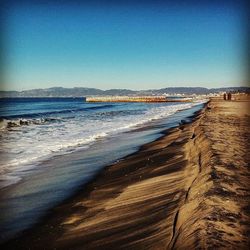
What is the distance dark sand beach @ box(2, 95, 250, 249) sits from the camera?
3.74 meters

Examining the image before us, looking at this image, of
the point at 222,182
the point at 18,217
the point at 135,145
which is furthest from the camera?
the point at 135,145

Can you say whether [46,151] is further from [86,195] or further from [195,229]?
[195,229]

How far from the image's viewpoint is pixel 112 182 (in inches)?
308

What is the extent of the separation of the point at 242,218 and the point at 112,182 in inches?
166

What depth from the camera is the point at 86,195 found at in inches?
273

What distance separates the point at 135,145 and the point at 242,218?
1028 centimetres

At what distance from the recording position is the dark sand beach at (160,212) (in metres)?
3.74

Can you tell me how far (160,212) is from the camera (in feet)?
16.2

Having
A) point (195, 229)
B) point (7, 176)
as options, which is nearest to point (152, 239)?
point (195, 229)

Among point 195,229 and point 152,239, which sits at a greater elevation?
point 195,229

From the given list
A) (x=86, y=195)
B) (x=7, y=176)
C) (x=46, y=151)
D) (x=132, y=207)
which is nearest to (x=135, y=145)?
(x=46, y=151)

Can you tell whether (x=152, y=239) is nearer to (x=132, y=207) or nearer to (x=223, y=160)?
(x=132, y=207)

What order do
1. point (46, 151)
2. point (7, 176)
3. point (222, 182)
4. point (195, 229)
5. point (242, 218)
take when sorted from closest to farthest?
point (195, 229) < point (242, 218) < point (222, 182) < point (7, 176) < point (46, 151)

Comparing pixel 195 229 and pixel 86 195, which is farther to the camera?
pixel 86 195
